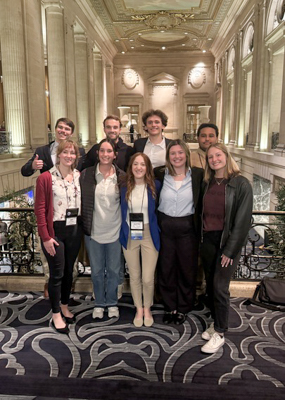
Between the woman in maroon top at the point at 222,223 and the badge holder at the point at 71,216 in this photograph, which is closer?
the woman in maroon top at the point at 222,223

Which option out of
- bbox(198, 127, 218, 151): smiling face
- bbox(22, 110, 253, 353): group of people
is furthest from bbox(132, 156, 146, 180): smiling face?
bbox(198, 127, 218, 151): smiling face

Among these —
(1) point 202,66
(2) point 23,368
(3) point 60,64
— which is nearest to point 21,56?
(3) point 60,64

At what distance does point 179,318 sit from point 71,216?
1.62 m

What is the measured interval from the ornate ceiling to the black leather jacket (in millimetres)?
17229

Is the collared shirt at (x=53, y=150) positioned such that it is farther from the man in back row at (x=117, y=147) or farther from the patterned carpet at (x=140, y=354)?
the patterned carpet at (x=140, y=354)

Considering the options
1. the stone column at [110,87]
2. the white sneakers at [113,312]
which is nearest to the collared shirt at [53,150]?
the white sneakers at [113,312]

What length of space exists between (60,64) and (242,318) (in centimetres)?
1375

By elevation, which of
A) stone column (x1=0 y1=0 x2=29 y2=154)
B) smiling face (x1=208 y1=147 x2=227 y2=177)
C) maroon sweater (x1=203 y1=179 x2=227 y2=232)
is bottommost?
maroon sweater (x1=203 y1=179 x2=227 y2=232)

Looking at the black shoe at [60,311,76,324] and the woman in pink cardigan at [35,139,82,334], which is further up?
the woman in pink cardigan at [35,139,82,334]

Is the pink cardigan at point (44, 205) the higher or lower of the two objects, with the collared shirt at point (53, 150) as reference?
lower

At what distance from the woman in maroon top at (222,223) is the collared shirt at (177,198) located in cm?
17

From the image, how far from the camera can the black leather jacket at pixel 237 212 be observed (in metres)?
2.97

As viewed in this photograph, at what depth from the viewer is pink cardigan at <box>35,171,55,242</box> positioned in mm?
3150

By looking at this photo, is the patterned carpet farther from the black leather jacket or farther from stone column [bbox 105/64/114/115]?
stone column [bbox 105/64/114/115]
